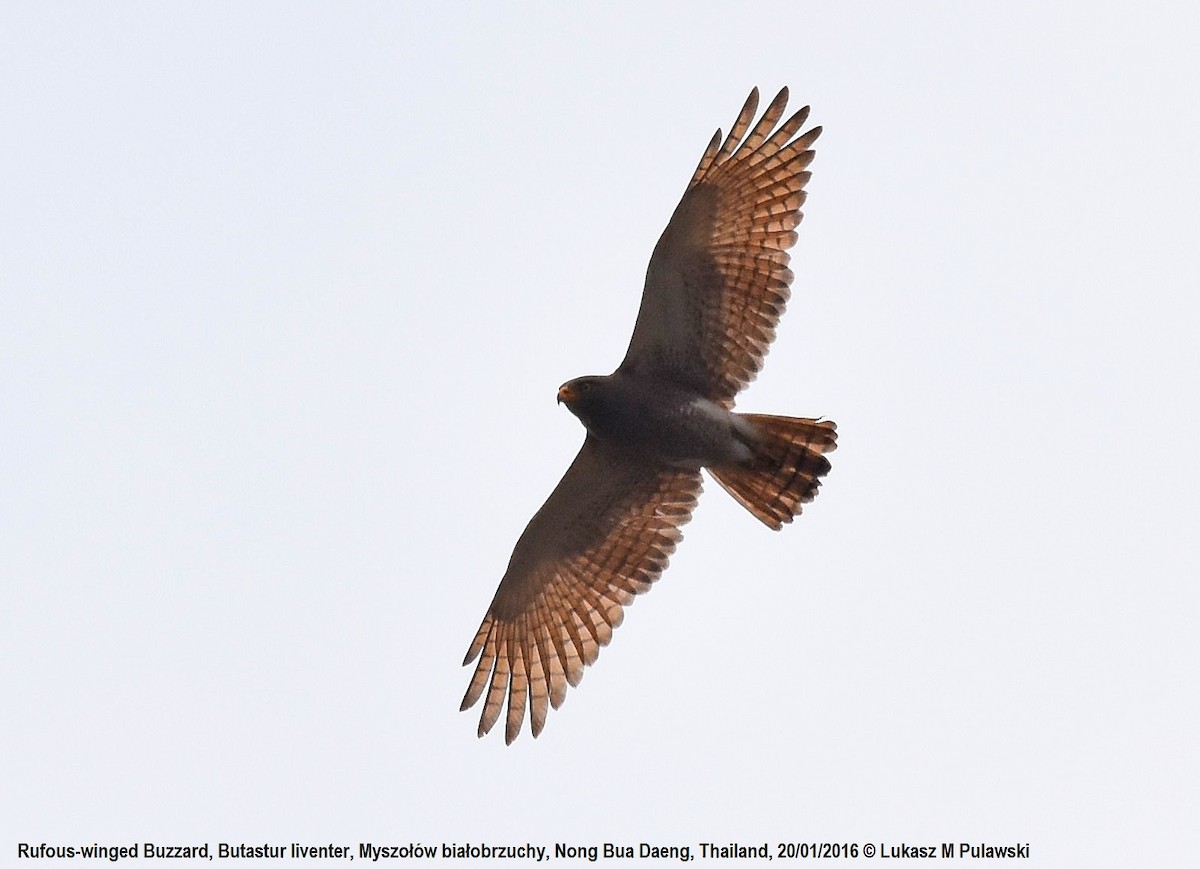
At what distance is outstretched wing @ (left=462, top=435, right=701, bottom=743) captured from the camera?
9664 mm

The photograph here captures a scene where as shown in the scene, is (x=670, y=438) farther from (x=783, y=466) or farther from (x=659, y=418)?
(x=783, y=466)

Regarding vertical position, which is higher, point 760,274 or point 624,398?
point 760,274

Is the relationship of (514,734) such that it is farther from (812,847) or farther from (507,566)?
(812,847)

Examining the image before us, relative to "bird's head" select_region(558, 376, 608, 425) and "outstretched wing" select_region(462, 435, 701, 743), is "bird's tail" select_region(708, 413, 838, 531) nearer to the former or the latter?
"outstretched wing" select_region(462, 435, 701, 743)

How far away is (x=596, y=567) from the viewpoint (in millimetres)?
9906

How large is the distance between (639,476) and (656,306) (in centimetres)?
133

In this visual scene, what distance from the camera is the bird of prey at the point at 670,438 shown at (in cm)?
898

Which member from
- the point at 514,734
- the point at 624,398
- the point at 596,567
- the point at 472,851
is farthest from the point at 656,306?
the point at 472,851

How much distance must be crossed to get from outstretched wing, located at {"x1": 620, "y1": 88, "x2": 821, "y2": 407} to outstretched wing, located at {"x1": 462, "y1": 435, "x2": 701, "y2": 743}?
97 cm

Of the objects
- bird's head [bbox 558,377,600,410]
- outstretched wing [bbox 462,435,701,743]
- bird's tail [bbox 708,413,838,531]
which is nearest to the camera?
bird's tail [bbox 708,413,838,531]

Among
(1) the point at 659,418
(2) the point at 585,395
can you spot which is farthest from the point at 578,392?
(1) the point at 659,418

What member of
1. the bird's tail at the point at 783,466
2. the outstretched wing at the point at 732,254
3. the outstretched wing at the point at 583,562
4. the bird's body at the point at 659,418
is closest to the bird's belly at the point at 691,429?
the bird's body at the point at 659,418

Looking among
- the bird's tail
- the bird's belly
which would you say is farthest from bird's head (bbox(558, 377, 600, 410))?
the bird's tail

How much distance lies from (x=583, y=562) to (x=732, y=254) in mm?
2557
